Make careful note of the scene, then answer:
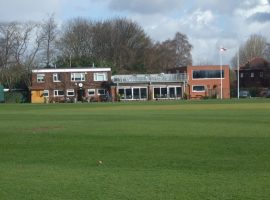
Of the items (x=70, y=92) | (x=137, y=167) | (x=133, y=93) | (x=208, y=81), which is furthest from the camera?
(x=208, y=81)

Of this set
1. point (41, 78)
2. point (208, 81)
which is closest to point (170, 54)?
point (208, 81)

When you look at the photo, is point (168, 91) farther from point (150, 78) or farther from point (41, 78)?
point (41, 78)

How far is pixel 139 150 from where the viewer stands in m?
17.5

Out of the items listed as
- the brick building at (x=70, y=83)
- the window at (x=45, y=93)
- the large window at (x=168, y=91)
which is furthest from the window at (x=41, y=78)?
the large window at (x=168, y=91)

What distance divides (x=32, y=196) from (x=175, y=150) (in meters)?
8.23

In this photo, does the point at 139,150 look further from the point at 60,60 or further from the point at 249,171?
the point at 60,60

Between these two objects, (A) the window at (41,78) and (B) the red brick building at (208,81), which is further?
(B) the red brick building at (208,81)

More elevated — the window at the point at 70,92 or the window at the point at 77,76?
the window at the point at 77,76

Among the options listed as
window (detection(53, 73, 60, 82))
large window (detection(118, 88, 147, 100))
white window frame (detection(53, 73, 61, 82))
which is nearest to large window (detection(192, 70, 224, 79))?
large window (detection(118, 88, 147, 100))

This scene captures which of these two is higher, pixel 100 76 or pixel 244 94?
pixel 100 76

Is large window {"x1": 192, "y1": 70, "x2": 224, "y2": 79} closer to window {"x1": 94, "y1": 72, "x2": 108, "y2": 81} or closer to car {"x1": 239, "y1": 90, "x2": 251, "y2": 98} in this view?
car {"x1": 239, "y1": 90, "x2": 251, "y2": 98}

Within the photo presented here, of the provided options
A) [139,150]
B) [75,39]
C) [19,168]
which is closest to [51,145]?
[139,150]

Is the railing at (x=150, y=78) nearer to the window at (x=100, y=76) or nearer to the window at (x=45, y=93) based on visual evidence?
the window at (x=100, y=76)

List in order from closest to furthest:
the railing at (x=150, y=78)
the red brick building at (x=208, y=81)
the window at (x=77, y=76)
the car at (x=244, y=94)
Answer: the railing at (x=150, y=78) → the window at (x=77, y=76) → the red brick building at (x=208, y=81) → the car at (x=244, y=94)
